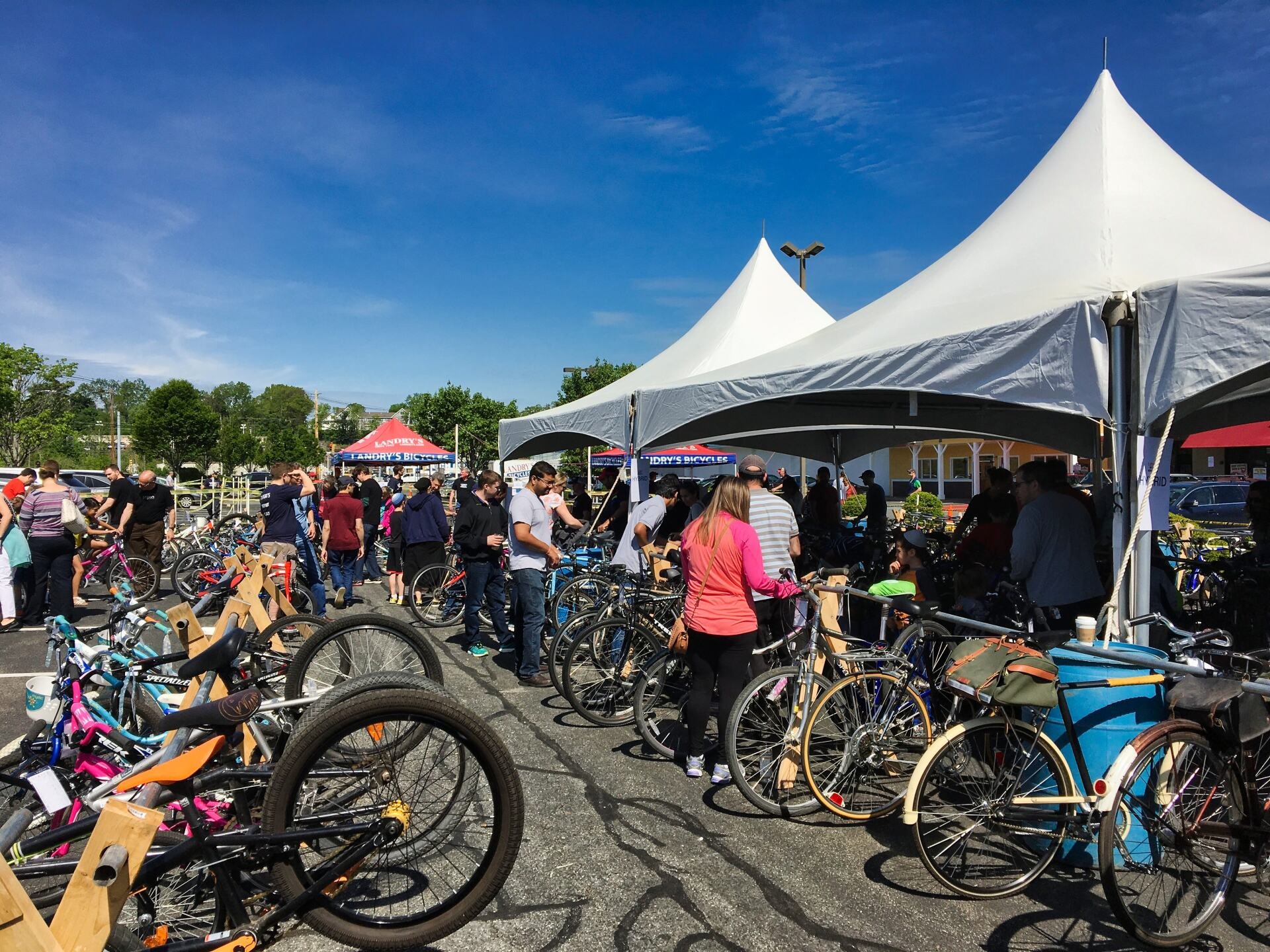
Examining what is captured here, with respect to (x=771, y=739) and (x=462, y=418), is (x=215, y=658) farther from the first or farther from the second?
(x=462, y=418)

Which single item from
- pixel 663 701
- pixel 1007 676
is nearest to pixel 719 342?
pixel 663 701

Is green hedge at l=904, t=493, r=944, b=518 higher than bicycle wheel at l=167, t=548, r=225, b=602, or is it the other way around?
green hedge at l=904, t=493, r=944, b=518

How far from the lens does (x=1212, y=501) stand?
1895cm

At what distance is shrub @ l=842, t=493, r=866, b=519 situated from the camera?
86.9ft

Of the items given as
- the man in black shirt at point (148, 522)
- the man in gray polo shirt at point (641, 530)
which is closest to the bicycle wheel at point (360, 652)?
the man in gray polo shirt at point (641, 530)

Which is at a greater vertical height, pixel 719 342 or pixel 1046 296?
pixel 719 342

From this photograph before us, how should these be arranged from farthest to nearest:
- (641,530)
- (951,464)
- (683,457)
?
(951,464)
(683,457)
(641,530)

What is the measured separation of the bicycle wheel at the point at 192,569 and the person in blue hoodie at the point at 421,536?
122 inches

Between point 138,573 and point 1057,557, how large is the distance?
11.9 meters

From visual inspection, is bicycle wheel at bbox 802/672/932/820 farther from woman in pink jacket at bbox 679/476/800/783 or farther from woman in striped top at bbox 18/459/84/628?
woman in striped top at bbox 18/459/84/628

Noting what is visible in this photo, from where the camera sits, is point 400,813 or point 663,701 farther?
point 663,701

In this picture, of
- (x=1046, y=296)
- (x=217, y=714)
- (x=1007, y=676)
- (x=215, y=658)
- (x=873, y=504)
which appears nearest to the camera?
(x=217, y=714)

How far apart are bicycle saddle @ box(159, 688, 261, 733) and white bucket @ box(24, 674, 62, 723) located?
166cm

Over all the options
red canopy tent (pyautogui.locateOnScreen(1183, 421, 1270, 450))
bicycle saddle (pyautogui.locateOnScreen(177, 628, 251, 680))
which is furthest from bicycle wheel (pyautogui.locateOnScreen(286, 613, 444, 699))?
red canopy tent (pyautogui.locateOnScreen(1183, 421, 1270, 450))
